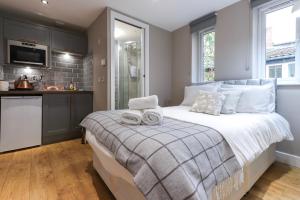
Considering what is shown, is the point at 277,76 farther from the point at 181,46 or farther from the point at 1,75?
the point at 1,75

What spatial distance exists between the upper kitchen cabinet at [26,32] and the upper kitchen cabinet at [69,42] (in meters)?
0.12

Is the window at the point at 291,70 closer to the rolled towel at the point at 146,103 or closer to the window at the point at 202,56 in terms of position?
the window at the point at 202,56

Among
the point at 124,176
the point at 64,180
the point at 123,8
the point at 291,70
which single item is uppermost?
the point at 123,8

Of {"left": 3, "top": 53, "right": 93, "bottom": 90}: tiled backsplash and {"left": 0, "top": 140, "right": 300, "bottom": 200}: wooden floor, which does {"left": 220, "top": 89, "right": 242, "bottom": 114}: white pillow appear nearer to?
{"left": 0, "top": 140, "right": 300, "bottom": 200}: wooden floor

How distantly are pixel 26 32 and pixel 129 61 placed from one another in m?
1.88

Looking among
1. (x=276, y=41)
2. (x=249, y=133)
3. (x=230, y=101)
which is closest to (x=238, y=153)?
(x=249, y=133)

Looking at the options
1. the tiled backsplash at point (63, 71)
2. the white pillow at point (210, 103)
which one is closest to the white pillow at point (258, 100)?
the white pillow at point (210, 103)

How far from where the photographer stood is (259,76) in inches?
92.5

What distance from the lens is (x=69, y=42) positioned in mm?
3365

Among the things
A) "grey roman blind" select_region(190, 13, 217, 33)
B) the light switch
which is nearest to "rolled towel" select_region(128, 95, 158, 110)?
the light switch

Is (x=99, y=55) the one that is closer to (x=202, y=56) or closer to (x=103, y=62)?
(x=103, y=62)

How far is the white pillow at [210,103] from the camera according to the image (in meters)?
1.87

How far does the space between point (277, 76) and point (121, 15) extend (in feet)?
8.48

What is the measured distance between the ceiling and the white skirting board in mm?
2277
